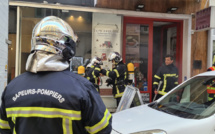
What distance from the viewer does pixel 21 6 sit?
6.57 m

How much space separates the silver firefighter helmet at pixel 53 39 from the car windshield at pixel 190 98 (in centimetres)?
199

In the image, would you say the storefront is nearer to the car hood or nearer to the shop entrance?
the shop entrance

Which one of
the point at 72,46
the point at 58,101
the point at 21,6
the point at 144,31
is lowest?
the point at 58,101

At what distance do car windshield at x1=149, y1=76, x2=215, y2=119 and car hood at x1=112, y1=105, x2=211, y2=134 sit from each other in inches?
8.8

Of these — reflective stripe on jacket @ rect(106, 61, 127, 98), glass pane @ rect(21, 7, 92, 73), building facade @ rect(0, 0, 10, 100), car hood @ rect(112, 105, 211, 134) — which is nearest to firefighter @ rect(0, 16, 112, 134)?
car hood @ rect(112, 105, 211, 134)

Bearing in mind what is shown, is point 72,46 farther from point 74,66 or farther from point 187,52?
point 187,52

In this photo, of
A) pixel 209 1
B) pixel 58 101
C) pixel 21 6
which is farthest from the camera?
pixel 209 1

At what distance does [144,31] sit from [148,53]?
2.78 ft

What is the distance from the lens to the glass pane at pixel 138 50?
7.72m

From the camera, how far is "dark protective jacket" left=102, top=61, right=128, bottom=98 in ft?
19.0

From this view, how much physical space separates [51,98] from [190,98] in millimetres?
2798

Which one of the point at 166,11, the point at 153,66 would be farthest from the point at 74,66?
the point at 166,11

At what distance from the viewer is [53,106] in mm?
Answer: 1302

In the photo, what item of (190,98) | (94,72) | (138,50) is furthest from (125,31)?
(190,98)
